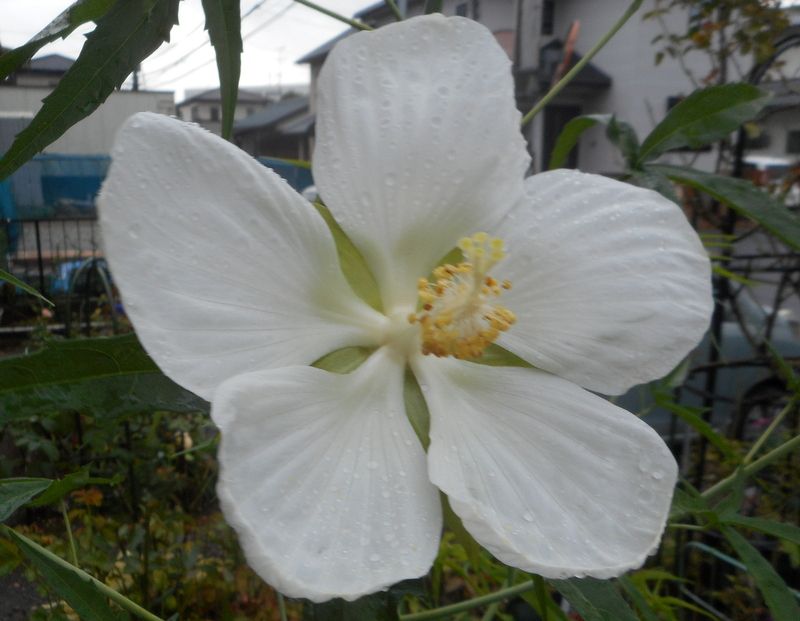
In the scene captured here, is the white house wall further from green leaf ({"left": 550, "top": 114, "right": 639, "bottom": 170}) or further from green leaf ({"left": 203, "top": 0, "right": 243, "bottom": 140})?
green leaf ({"left": 550, "top": 114, "right": 639, "bottom": 170})

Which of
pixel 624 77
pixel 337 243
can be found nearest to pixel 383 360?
pixel 337 243

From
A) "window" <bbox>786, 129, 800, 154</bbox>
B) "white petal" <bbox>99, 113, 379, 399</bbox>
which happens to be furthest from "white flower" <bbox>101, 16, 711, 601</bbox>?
"window" <bbox>786, 129, 800, 154</bbox>

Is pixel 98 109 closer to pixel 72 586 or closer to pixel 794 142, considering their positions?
pixel 72 586

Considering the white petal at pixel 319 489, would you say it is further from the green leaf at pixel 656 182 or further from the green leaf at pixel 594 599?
the green leaf at pixel 656 182

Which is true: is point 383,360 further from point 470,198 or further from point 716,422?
point 716,422

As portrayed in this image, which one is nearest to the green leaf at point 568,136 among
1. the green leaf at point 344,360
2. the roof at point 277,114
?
the green leaf at point 344,360

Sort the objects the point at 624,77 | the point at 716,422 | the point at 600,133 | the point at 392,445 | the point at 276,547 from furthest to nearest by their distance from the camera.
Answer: the point at 624,77 → the point at 600,133 → the point at 716,422 → the point at 392,445 → the point at 276,547

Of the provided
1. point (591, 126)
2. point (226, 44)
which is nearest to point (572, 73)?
point (591, 126)
